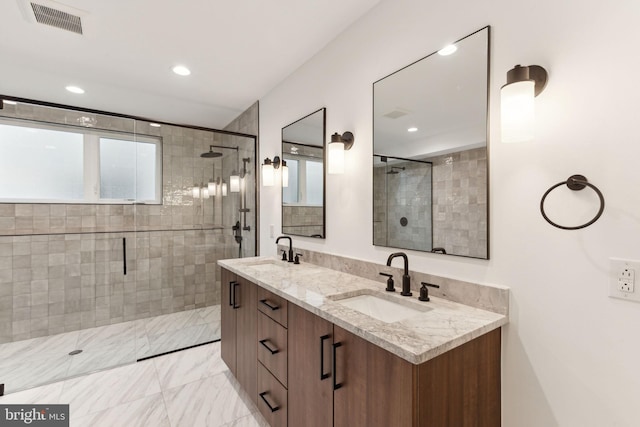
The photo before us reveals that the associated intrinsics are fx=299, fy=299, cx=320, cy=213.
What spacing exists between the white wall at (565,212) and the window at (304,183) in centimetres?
111

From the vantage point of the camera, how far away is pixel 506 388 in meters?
1.21

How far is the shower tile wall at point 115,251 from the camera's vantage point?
2.96 m

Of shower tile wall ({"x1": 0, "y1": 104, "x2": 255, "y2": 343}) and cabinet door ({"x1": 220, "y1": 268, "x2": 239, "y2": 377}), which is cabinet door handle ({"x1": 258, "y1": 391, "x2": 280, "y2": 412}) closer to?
cabinet door ({"x1": 220, "y1": 268, "x2": 239, "y2": 377})

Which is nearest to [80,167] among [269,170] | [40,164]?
[40,164]

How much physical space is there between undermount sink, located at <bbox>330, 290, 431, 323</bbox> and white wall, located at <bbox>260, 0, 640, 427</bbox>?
238 millimetres

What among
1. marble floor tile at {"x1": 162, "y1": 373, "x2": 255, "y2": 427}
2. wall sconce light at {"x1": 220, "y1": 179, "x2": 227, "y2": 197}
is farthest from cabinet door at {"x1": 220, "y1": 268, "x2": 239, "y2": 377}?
wall sconce light at {"x1": 220, "y1": 179, "x2": 227, "y2": 197}

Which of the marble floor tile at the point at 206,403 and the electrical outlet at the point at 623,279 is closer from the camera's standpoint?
the electrical outlet at the point at 623,279

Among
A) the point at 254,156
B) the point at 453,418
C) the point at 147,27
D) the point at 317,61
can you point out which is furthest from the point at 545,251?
the point at 254,156

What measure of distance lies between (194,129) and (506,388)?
11.1 feet

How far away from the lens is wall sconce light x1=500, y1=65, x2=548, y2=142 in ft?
3.55

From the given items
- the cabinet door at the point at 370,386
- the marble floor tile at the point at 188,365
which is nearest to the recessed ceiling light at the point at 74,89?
the marble floor tile at the point at 188,365

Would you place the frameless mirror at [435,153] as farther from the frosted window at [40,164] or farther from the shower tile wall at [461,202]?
the frosted window at [40,164]

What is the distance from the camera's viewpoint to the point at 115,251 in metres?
3.22

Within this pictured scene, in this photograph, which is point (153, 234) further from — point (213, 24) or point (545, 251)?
point (545, 251)
